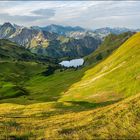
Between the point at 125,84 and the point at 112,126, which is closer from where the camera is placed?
the point at 112,126

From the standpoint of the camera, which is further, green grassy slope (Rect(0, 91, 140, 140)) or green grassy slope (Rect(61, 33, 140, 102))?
green grassy slope (Rect(61, 33, 140, 102))

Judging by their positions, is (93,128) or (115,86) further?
(115,86)

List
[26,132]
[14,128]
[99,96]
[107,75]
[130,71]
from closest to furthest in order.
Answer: [26,132] → [14,128] → [99,96] → [130,71] → [107,75]

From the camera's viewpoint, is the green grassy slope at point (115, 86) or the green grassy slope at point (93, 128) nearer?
the green grassy slope at point (93, 128)

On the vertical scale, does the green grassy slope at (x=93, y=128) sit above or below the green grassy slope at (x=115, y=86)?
below

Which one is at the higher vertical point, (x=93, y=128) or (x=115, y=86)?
(x=115, y=86)

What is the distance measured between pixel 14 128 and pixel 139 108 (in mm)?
14944

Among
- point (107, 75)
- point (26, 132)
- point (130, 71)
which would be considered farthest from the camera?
point (107, 75)

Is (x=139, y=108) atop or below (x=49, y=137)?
atop

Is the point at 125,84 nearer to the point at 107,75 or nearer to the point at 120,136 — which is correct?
the point at 107,75

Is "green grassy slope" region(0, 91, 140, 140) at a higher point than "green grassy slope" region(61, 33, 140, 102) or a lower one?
lower

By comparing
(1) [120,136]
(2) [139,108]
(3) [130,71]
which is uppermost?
(3) [130,71]

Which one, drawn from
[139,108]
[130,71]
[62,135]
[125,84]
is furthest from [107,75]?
[62,135]

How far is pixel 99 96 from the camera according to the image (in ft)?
314
